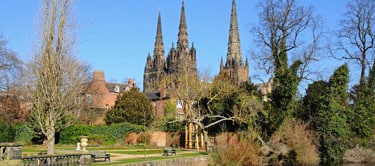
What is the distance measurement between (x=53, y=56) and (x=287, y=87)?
19.9 m

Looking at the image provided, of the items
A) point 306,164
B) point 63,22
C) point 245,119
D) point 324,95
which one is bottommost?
point 306,164

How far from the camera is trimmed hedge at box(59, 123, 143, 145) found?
123 ft

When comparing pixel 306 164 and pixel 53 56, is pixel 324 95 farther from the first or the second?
pixel 53 56

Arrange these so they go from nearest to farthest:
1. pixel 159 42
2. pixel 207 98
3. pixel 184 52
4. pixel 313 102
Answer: pixel 207 98 < pixel 313 102 < pixel 184 52 < pixel 159 42

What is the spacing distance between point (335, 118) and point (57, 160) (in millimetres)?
23756

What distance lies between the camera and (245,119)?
30953mm

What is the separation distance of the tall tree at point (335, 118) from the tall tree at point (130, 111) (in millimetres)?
21589

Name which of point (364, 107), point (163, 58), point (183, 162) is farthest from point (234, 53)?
point (183, 162)

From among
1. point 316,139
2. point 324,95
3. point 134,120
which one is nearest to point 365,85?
point 324,95

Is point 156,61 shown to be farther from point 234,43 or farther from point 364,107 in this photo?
point 364,107

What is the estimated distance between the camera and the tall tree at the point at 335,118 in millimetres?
31156

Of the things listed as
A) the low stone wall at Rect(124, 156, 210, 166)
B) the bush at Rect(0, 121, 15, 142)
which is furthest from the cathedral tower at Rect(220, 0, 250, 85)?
the low stone wall at Rect(124, 156, 210, 166)

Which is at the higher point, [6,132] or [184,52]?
[184,52]

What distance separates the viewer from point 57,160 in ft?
52.0
